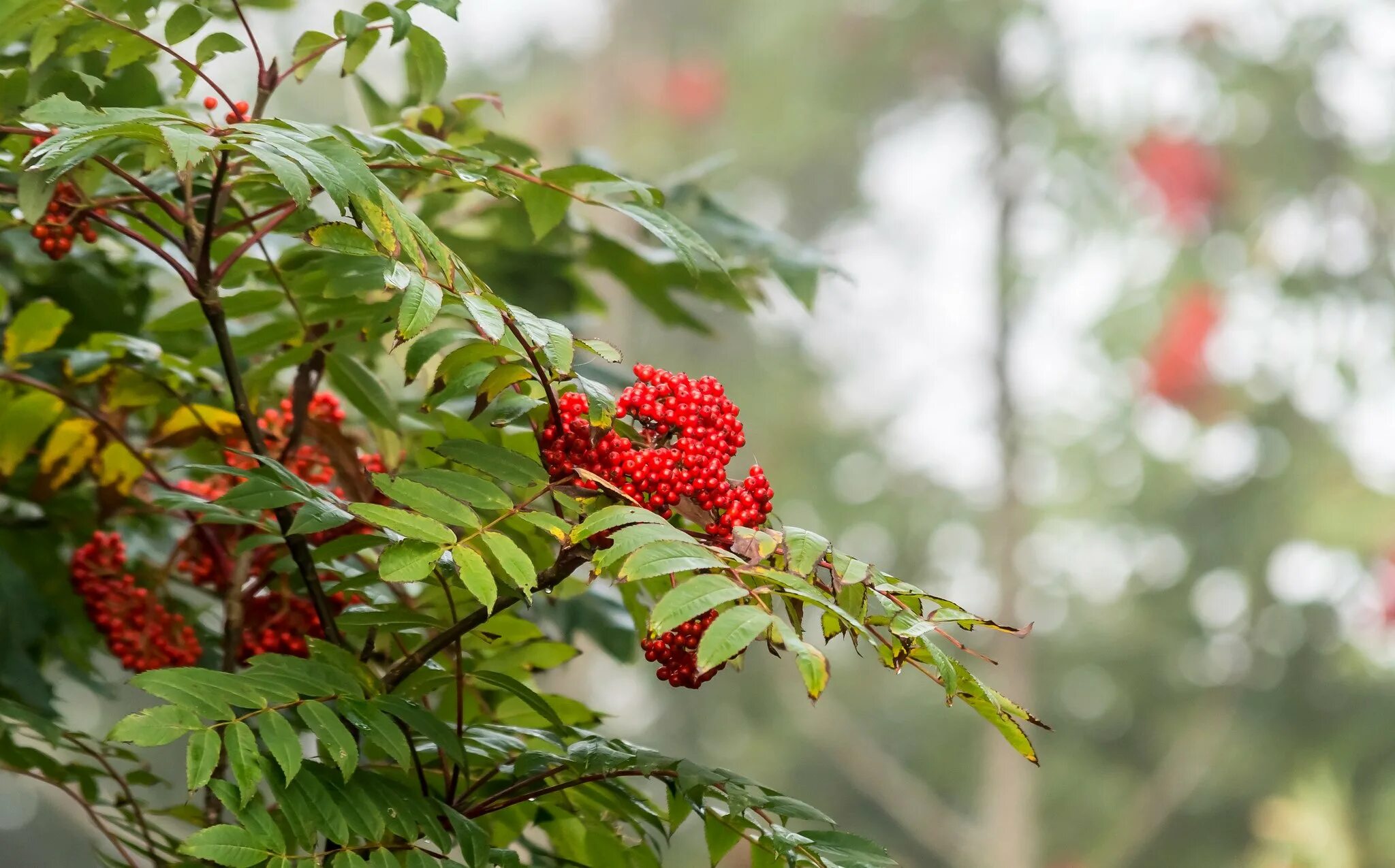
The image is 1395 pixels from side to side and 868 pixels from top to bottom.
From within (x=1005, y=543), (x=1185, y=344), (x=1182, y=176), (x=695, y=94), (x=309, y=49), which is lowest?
(x=309, y=49)

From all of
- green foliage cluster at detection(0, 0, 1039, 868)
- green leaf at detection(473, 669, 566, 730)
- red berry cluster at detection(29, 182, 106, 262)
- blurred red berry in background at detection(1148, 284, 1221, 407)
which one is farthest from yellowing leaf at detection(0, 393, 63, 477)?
blurred red berry in background at detection(1148, 284, 1221, 407)

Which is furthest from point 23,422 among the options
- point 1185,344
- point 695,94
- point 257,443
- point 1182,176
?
point 695,94

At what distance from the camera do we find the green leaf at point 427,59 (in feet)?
2.09

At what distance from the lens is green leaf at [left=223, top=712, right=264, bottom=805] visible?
489 mm

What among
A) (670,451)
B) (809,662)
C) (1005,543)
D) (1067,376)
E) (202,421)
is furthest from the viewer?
(1067,376)

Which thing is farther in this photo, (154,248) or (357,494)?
(357,494)

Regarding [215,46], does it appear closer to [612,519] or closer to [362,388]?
[362,388]

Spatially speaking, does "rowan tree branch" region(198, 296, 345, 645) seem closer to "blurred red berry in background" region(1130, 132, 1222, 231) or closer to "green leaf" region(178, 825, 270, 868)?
"green leaf" region(178, 825, 270, 868)

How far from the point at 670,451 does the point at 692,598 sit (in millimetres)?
90

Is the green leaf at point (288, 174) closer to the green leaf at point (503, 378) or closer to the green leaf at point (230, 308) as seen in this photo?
the green leaf at point (503, 378)

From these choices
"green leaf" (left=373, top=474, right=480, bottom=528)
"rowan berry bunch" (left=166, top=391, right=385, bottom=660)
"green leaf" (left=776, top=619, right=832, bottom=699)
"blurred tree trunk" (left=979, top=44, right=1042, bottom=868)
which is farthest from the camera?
"blurred tree trunk" (left=979, top=44, right=1042, bottom=868)

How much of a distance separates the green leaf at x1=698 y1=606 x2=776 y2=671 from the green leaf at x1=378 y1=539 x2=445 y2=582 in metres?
0.12

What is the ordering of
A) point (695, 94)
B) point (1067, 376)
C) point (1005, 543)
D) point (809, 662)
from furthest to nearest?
point (695, 94), point (1067, 376), point (1005, 543), point (809, 662)

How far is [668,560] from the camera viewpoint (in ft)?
1.45
